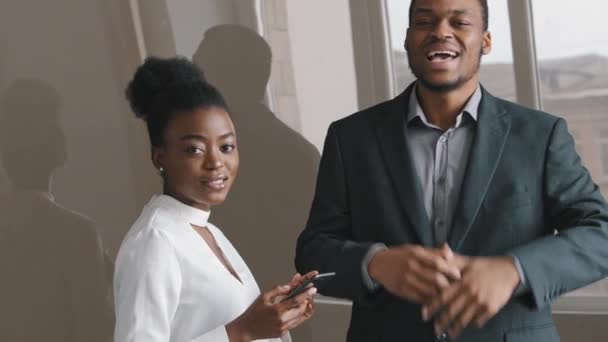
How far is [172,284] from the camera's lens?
1137 millimetres

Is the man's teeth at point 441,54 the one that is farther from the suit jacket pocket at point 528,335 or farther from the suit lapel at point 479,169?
the suit jacket pocket at point 528,335

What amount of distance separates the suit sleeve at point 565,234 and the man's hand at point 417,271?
4.0 inches

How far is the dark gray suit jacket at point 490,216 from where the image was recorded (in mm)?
1189

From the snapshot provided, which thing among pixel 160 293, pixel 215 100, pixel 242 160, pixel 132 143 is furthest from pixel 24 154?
pixel 160 293

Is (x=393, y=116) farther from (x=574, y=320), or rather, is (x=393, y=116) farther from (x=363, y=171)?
(x=574, y=320)

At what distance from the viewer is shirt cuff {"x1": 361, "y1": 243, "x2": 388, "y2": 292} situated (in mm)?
1214

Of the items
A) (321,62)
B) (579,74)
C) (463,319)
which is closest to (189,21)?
(321,62)

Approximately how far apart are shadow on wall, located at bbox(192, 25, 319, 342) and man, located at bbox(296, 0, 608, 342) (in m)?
0.30

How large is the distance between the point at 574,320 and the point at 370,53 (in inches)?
23.0

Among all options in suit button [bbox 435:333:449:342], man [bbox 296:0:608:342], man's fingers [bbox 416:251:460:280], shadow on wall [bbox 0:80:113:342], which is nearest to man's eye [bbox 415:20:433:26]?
man [bbox 296:0:608:342]

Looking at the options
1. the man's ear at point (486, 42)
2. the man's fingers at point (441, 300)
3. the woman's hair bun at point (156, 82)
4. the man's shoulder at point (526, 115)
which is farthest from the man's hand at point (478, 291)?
the woman's hair bun at point (156, 82)

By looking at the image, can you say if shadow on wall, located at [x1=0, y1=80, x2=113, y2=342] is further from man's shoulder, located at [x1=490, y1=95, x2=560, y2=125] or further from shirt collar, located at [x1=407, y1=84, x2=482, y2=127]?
man's shoulder, located at [x1=490, y1=95, x2=560, y2=125]

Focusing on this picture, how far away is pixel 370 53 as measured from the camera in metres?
1.56

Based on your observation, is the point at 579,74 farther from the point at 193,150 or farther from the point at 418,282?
the point at 193,150
